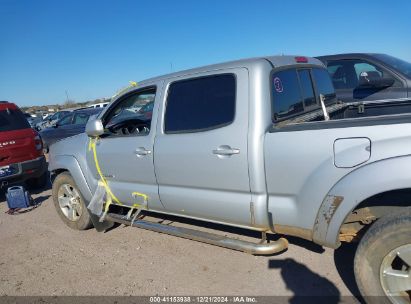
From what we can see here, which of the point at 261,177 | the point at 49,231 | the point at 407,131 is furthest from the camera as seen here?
the point at 49,231

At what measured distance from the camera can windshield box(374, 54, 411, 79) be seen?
19.5 ft

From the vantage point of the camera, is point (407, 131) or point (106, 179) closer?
point (407, 131)

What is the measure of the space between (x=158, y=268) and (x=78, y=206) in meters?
1.89

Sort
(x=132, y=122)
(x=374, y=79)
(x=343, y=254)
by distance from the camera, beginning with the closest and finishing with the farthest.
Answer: (x=343, y=254) → (x=132, y=122) → (x=374, y=79)

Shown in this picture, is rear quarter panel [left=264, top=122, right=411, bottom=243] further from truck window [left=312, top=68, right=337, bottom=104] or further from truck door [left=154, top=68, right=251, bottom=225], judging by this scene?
truck window [left=312, top=68, right=337, bottom=104]

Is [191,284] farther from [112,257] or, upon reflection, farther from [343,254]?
[343,254]

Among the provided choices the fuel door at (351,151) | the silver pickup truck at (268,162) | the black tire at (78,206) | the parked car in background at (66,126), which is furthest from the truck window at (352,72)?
the parked car in background at (66,126)

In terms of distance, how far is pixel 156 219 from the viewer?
5.13m

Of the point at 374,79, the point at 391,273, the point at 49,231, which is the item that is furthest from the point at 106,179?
the point at 374,79

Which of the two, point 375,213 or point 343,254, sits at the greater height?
point 375,213

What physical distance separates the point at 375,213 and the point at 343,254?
1.14m

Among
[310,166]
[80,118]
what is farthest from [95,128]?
[80,118]

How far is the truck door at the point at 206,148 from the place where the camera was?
10.2 feet

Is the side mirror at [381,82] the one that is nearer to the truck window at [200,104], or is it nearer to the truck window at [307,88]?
the truck window at [307,88]
